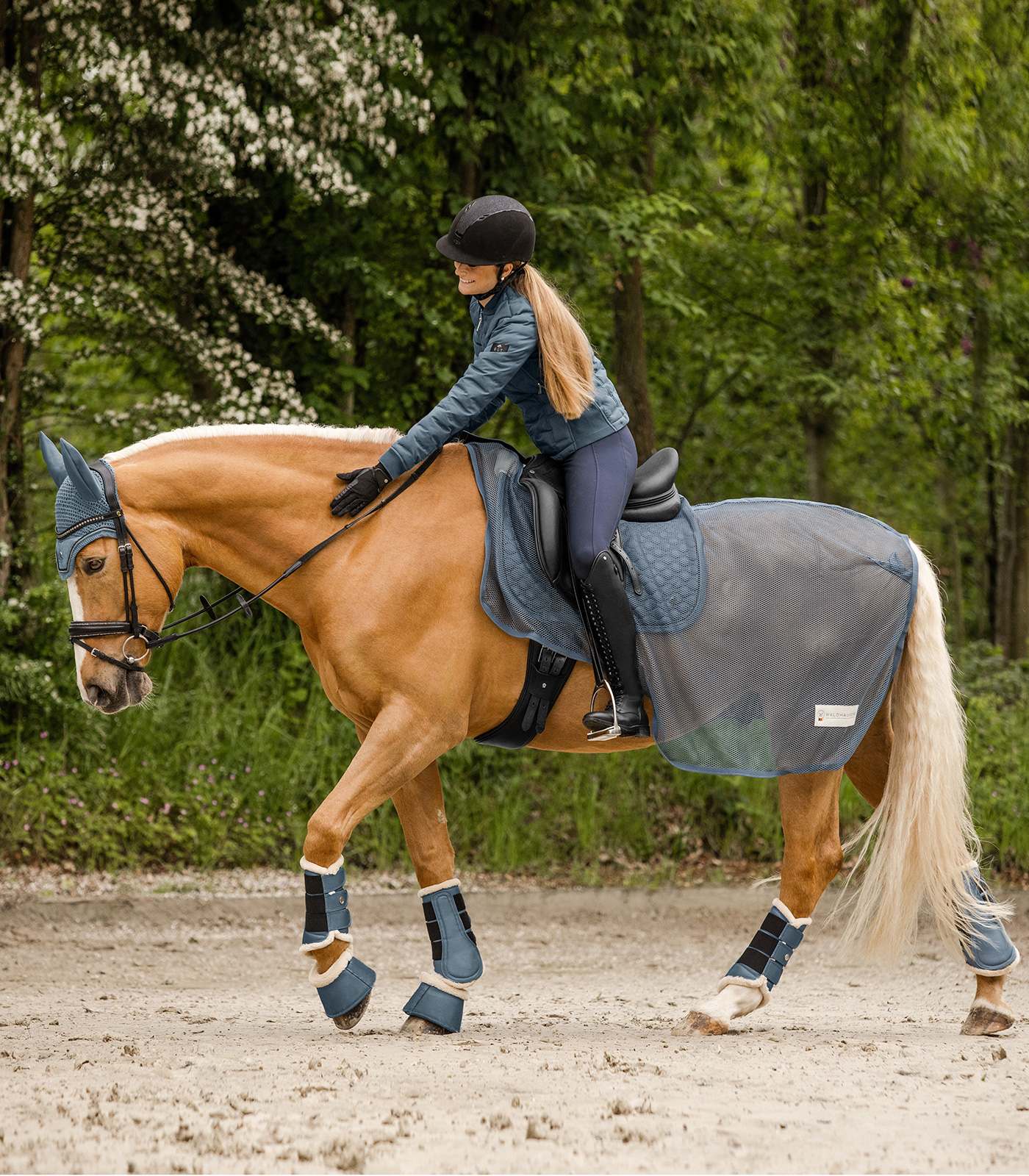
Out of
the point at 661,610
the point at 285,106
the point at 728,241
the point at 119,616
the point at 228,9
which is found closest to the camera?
the point at 119,616

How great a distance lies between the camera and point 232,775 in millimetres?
7418

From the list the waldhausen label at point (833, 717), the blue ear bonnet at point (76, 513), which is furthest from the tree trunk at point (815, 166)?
the blue ear bonnet at point (76, 513)

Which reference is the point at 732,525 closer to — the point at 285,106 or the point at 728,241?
the point at 285,106

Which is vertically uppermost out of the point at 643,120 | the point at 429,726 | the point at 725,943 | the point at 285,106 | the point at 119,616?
the point at 643,120

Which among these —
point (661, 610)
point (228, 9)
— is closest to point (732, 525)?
point (661, 610)

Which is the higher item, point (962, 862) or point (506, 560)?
point (506, 560)

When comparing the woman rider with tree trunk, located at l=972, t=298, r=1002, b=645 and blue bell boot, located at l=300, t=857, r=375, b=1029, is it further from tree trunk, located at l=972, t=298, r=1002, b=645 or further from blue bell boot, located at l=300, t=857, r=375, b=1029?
tree trunk, located at l=972, t=298, r=1002, b=645

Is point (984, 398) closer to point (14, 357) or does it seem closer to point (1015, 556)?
point (1015, 556)

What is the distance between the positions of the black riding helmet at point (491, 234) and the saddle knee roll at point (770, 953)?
249 cm

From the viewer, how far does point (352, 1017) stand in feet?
13.5

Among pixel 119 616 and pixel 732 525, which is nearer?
pixel 119 616

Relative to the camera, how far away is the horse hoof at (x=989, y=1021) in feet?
14.0

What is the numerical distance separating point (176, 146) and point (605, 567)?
16.3 ft

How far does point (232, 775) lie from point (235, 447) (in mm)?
3841
